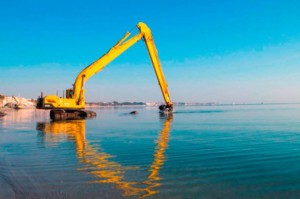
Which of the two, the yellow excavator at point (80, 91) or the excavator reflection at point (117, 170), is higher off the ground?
the yellow excavator at point (80, 91)

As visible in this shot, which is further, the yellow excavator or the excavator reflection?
the yellow excavator

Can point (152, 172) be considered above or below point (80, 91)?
below

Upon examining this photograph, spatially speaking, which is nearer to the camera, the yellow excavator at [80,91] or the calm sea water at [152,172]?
the calm sea water at [152,172]

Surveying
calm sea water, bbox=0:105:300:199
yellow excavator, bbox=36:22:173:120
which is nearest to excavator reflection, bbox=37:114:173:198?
calm sea water, bbox=0:105:300:199

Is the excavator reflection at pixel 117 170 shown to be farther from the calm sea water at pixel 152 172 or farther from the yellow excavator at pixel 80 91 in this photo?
the yellow excavator at pixel 80 91

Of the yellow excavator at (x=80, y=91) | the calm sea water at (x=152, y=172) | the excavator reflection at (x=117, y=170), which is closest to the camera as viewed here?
the calm sea water at (x=152, y=172)

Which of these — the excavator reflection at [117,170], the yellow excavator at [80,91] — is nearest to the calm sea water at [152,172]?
the excavator reflection at [117,170]

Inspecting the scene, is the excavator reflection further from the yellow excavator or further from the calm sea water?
the yellow excavator

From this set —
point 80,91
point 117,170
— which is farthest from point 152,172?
point 80,91

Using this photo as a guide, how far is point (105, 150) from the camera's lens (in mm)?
12305

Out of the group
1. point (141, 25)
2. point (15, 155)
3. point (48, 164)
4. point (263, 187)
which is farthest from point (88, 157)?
point (141, 25)

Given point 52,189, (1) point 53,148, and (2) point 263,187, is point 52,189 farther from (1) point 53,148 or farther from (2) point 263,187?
(1) point 53,148

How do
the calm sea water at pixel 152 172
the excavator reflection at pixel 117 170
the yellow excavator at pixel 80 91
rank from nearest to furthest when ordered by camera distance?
Result: the calm sea water at pixel 152 172, the excavator reflection at pixel 117 170, the yellow excavator at pixel 80 91

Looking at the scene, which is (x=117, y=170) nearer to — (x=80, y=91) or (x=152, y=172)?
(x=152, y=172)
